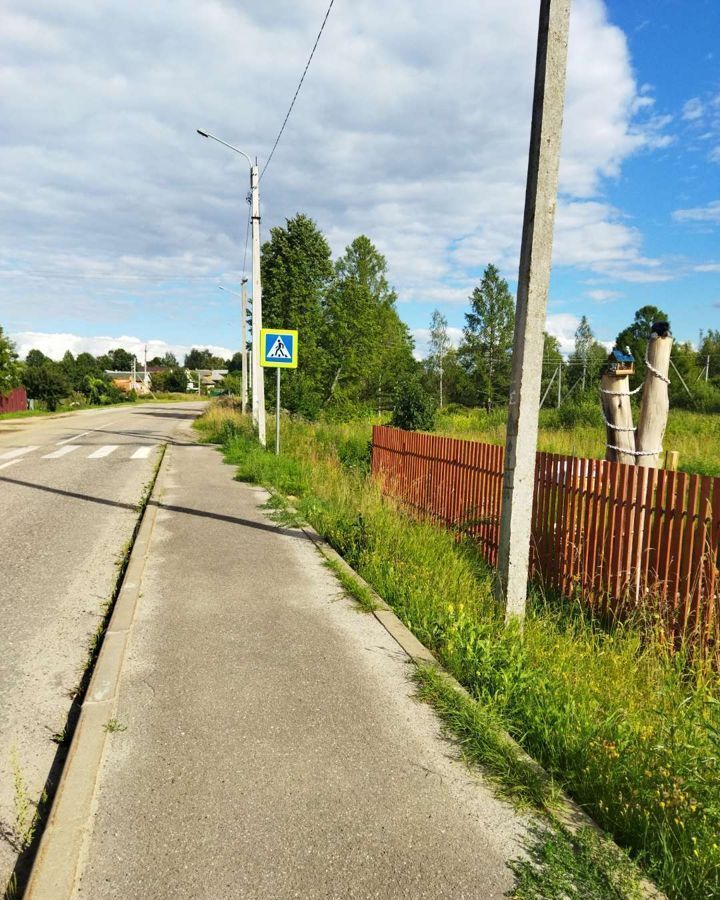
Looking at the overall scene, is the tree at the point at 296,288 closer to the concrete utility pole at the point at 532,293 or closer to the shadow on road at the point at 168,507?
the shadow on road at the point at 168,507

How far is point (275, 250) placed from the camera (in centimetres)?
3128

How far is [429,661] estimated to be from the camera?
12.5 feet

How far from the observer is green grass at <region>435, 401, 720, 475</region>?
46.2ft

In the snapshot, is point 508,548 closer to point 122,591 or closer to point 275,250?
point 122,591

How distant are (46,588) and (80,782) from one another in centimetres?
323

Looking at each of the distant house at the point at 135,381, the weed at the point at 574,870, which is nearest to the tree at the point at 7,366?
the weed at the point at 574,870

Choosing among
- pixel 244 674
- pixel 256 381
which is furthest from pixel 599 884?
pixel 256 381

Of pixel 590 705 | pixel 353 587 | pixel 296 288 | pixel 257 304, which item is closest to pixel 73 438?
pixel 257 304

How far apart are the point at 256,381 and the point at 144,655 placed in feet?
40.7

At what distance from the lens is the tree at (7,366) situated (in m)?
23.3

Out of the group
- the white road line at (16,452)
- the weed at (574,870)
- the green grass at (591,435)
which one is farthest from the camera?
the white road line at (16,452)

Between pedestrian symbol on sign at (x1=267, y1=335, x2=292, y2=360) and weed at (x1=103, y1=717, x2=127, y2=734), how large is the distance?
9.95m

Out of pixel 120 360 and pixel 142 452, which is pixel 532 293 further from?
pixel 120 360

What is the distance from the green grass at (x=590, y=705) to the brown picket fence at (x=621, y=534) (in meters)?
0.32
